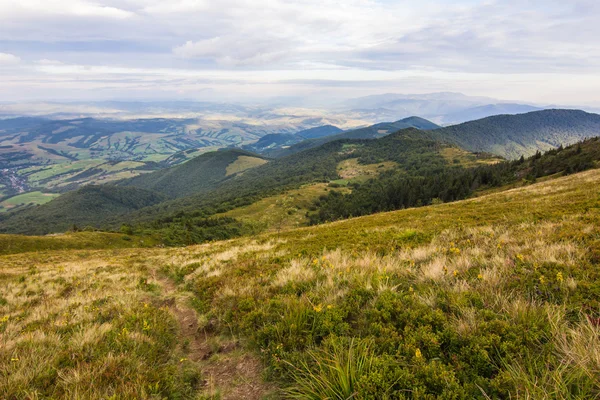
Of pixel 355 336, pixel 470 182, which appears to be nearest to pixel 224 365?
pixel 355 336

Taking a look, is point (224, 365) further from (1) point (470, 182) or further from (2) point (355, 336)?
(1) point (470, 182)

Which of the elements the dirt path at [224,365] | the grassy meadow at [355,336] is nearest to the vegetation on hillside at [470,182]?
the grassy meadow at [355,336]

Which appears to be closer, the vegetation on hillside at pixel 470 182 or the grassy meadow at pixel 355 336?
the grassy meadow at pixel 355 336

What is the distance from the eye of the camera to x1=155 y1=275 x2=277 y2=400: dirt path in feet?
15.3

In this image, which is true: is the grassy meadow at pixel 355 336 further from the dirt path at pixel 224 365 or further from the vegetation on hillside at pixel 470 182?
the vegetation on hillside at pixel 470 182

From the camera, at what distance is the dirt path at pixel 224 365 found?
15.3 feet

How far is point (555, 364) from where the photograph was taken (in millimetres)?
3596

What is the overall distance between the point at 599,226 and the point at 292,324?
11047 millimetres

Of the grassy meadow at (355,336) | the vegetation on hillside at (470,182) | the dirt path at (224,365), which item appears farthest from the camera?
the vegetation on hillside at (470,182)

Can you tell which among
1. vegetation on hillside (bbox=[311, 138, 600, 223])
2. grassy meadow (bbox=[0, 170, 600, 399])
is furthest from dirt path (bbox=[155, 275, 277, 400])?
vegetation on hillside (bbox=[311, 138, 600, 223])

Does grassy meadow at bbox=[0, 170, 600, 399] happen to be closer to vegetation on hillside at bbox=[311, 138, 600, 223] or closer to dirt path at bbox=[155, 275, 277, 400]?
dirt path at bbox=[155, 275, 277, 400]

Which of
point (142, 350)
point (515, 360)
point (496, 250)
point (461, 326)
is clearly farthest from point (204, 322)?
point (496, 250)

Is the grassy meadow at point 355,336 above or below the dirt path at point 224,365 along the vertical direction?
above

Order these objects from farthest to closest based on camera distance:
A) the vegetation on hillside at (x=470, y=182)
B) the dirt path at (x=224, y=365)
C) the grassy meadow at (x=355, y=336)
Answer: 1. the vegetation on hillside at (x=470, y=182)
2. the dirt path at (x=224, y=365)
3. the grassy meadow at (x=355, y=336)
